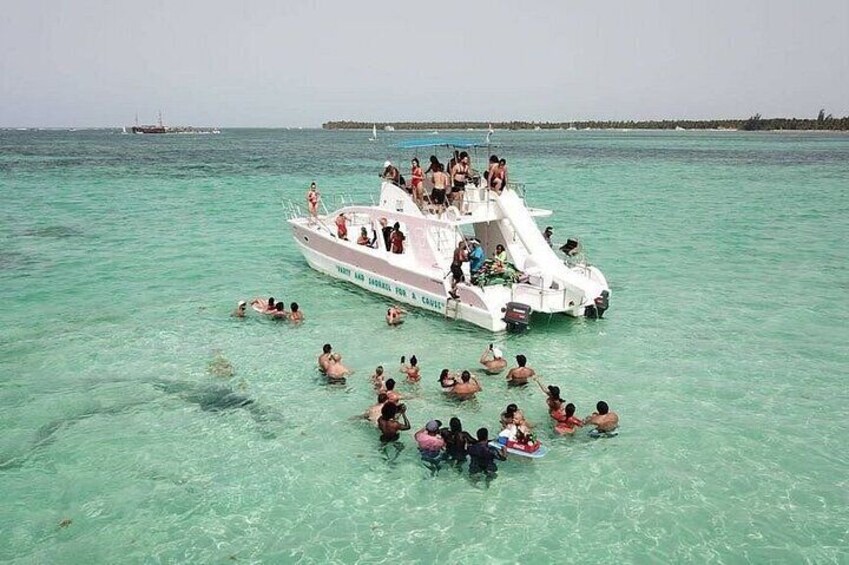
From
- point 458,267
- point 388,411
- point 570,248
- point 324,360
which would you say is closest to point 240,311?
point 324,360

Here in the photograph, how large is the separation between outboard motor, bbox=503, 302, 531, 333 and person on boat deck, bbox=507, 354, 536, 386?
2.29 m

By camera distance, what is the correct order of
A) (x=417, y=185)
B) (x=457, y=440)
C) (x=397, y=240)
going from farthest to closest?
(x=417, y=185), (x=397, y=240), (x=457, y=440)

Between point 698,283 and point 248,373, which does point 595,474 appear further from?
point 698,283

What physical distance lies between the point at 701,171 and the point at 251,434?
59402 millimetres

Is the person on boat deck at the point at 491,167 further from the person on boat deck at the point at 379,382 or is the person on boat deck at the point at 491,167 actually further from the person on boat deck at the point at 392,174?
the person on boat deck at the point at 379,382

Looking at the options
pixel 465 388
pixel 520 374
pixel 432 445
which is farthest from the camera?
pixel 520 374

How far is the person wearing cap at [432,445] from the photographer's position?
32.1 feet

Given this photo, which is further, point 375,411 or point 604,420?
point 375,411

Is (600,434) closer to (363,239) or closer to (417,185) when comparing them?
(417,185)

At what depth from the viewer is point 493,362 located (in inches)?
509

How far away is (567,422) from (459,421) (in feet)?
6.59

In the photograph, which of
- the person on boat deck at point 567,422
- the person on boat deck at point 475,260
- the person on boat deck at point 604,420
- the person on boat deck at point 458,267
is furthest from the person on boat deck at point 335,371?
the person on boat deck at point 475,260

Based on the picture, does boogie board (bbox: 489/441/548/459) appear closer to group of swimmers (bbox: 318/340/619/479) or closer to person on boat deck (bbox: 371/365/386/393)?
group of swimmers (bbox: 318/340/619/479)

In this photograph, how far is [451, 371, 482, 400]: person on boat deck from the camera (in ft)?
38.6
